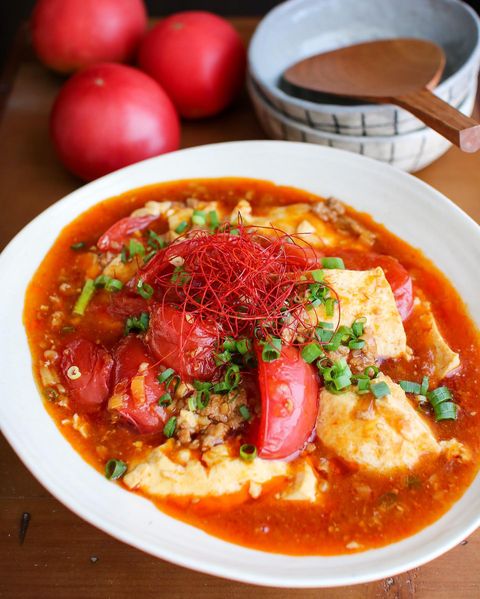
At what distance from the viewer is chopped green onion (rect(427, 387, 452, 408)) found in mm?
2207

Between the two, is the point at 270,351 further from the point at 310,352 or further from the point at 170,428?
the point at 170,428

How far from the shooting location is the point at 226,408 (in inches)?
85.1

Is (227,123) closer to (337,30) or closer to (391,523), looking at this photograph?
(337,30)

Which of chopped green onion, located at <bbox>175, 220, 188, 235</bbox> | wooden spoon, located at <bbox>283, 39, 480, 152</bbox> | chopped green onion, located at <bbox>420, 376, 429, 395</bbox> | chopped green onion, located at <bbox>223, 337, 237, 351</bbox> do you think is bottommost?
chopped green onion, located at <bbox>420, 376, 429, 395</bbox>

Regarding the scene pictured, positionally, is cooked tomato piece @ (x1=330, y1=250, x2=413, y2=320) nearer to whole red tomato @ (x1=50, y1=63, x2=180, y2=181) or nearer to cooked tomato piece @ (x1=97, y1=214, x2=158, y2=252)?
cooked tomato piece @ (x1=97, y1=214, x2=158, y2=252)

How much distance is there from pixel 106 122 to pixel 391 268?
1.60 meters

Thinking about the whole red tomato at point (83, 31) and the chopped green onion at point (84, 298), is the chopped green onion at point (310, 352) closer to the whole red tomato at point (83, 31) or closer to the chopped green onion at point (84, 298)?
the chopped green onion at point (84, 298)

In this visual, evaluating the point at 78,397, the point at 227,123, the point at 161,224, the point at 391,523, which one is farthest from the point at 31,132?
the point at 391,523

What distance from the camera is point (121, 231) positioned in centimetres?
282

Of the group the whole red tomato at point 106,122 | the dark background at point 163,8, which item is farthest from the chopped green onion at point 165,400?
the dark background at point 163,8

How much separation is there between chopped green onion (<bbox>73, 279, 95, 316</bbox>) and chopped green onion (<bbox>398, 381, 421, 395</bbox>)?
4.15 ft

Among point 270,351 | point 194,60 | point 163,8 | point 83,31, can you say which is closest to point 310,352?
point 270,351

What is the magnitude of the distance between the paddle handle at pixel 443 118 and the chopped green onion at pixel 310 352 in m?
1.11

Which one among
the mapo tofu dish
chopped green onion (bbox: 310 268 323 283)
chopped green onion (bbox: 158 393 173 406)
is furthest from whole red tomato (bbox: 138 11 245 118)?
chopped green onion (bbox: 158 393 173 406)
